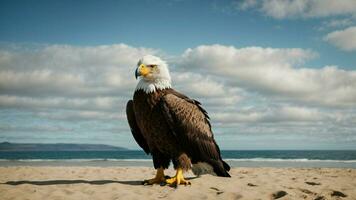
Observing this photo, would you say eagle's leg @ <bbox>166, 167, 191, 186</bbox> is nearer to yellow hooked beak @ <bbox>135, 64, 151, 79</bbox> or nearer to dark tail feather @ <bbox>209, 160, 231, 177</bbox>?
dark tail feather @ <bbox>209, 160, 231, 177</bbox>

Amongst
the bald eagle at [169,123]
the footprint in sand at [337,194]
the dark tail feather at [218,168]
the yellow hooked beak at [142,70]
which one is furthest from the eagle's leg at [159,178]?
the footprint in sand at [337,194]

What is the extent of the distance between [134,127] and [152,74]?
1.18m

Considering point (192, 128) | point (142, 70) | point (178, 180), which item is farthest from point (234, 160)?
point (142, 70)

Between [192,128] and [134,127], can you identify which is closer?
[192,128]

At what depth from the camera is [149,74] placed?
20.1 ft

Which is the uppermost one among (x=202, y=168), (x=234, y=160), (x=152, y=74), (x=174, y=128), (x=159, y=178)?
(x=152, y=74)

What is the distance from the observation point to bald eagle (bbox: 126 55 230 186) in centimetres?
593

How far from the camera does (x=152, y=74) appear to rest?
20.1ft

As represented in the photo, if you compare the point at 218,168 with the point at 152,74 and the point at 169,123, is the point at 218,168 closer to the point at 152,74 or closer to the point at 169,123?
the point at 169,123

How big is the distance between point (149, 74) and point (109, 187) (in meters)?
2.17

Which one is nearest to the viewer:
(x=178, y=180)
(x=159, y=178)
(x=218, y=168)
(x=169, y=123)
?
(x=169, y=123)

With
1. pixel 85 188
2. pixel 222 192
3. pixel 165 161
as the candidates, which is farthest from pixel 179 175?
pixel 85 188

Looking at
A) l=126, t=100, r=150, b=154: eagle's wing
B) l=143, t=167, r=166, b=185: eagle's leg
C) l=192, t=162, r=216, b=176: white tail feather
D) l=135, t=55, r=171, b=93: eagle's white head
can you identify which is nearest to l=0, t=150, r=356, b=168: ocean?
l=126, t=100, r=150, b=154: eagle's wing

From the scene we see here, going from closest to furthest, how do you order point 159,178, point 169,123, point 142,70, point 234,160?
point 169,123 < point 142,70 < point 159,178 < point 234,160
